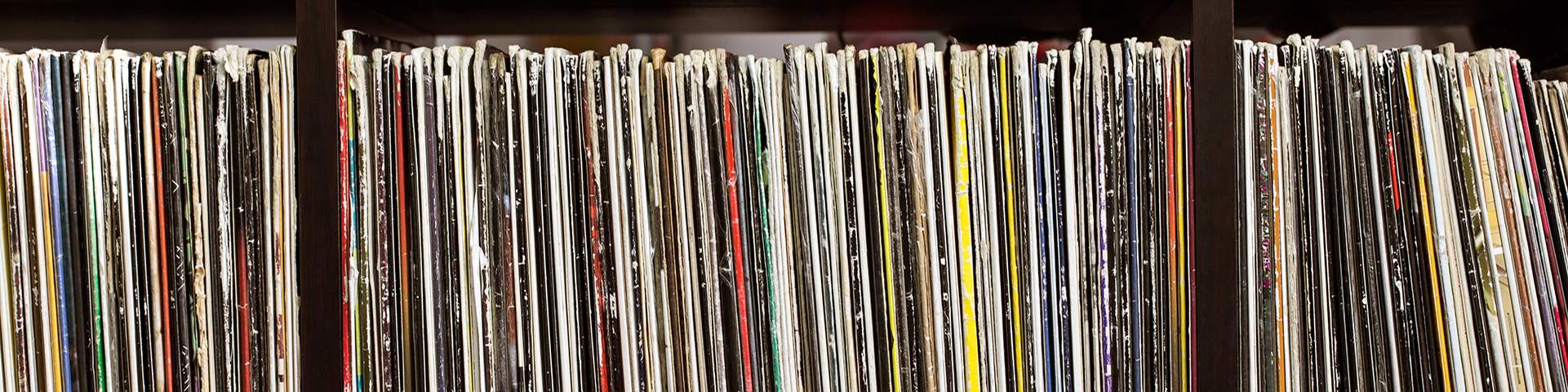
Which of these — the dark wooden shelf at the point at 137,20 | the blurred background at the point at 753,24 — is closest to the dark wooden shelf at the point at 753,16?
the blurred background at the point at 753,24

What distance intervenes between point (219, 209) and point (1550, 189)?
4.25ft

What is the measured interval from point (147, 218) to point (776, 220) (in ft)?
1.95

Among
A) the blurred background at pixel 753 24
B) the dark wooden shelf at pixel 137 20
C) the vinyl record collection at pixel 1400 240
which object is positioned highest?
the dark wooden shelf at pixel 137 20

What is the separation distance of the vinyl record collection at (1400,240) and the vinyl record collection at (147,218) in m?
0.94

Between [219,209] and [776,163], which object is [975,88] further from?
[219,209]

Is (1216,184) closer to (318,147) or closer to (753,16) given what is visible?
(753,16)

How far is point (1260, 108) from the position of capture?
723 millimetres

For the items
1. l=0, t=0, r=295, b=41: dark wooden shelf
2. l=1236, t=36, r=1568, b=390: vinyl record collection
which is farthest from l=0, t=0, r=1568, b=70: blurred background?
l=1236, t=36, r=1568, b=390: vinyl record collection

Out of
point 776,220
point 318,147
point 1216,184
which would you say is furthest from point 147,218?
point 1216,184

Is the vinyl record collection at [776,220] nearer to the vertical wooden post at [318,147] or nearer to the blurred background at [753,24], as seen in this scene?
the vertical wooden post at [318,147]

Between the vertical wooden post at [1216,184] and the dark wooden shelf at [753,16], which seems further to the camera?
the dark wooden shelf at [753,16]

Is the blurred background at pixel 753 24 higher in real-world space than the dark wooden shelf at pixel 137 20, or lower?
lower

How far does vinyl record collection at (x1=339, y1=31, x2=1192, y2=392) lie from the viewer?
0.72m

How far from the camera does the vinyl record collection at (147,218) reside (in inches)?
28.3
